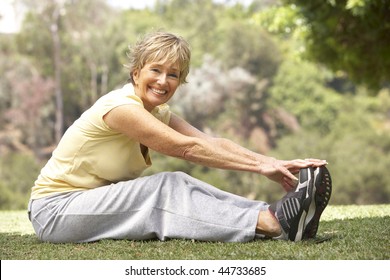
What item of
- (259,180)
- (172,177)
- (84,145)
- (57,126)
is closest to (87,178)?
(84,145)

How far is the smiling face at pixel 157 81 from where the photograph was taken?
3732 millimetres

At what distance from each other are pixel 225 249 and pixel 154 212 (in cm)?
44

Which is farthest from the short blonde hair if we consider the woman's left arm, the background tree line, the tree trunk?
the tree trunk

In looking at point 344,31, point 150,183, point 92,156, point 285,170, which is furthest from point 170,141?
point 344,31

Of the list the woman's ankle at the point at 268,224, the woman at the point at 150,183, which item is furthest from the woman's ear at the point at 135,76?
the woman's ankle at the point at 268,224

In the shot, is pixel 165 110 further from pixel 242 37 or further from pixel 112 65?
pixel 242 37

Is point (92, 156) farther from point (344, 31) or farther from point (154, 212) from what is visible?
point (344, 31)

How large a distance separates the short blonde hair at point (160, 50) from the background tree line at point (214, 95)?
828 inches

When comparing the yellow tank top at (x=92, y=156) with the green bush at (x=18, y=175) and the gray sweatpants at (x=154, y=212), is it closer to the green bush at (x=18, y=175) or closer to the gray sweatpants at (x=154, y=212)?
the gray sweatpants at (x=154, y=212)

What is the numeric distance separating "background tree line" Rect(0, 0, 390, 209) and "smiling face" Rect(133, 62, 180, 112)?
69.1 ft

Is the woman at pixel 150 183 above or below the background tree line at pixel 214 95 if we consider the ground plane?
above

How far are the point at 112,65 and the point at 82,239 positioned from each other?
3184 cm

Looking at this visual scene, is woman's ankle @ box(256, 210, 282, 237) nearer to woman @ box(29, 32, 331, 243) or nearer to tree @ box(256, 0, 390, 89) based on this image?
woman @ box(29, 32, 331, 243)

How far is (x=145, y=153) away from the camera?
3.96 metres
